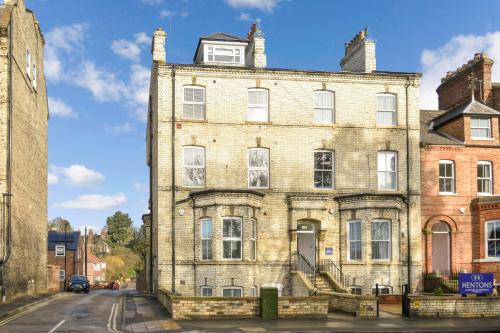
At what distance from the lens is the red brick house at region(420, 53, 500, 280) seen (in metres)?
33.1

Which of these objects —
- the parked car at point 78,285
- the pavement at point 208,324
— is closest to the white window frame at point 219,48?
the pavement at point 208,324

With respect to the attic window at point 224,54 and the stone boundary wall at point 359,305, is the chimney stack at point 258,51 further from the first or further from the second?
the stone boundary wall at point 359,305

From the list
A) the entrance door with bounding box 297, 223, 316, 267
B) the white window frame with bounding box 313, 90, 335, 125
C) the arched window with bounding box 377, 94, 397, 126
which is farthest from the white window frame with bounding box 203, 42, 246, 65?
the entrance door with bounding box 297, 223, 316, 267

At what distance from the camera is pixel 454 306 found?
2412 centimetres

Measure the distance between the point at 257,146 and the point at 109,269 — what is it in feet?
262

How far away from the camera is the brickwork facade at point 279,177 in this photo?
30.2m

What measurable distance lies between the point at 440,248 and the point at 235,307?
16.4m

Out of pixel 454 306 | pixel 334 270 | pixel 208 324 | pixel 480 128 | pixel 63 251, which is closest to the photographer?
pixel 208 324

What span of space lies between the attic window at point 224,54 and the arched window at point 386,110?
303 inches

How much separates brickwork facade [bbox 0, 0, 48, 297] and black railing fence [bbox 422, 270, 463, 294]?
2025 centimetres

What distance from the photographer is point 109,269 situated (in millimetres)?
105875

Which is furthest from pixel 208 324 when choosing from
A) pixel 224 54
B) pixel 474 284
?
pixel 224 54

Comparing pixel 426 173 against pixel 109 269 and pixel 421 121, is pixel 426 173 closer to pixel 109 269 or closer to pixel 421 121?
pixel 421 121

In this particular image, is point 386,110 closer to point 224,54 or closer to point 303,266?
point 224,54
